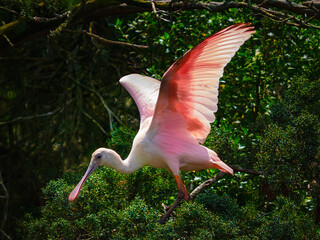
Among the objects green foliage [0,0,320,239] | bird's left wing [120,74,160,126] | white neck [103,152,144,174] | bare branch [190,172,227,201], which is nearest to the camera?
green foliage [0,0,320,239]

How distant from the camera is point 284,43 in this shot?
217 inches

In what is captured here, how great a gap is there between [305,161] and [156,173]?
4.11 feet

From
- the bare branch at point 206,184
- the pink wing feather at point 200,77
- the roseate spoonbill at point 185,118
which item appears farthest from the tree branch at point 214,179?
the pink wing feather at point 200,77

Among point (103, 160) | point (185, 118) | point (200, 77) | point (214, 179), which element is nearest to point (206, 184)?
point (214, 179)

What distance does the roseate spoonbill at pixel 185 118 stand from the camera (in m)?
4.41

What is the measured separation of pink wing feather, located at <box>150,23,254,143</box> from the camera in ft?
14.3

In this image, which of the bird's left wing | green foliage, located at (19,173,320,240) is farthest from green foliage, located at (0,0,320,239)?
the bird's left wing

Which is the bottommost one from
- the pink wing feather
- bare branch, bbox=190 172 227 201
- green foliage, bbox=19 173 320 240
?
bare branch, bbox=190 172 227 201

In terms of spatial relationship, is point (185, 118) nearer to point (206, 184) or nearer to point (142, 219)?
point (206, 184)

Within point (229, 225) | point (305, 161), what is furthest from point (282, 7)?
point (229, 225)

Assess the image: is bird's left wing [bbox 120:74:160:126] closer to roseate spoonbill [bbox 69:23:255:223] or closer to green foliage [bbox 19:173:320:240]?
roseate spoonbill [bbox 69:23:255:223]

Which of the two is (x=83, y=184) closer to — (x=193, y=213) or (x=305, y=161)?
(x=193, y=213)

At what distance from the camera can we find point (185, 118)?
4.79 metres

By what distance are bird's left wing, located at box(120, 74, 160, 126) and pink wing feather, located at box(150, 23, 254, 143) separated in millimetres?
493
